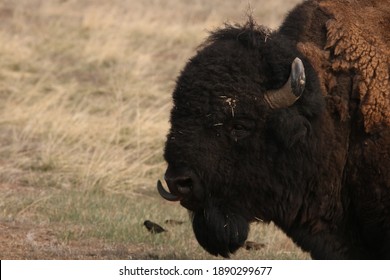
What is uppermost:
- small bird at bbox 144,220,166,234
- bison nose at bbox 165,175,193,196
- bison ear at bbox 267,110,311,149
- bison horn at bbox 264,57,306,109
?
bison horn at bbox 264,57,306,109

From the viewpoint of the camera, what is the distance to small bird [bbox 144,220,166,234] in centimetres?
837

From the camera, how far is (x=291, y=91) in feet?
19.1

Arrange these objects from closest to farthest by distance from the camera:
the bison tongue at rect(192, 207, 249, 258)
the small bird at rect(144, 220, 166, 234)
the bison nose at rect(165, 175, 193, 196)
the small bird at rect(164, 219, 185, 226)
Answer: the bison nose at rect(165, 175, 193, 196)
the bison tongue at rect(192, 207, 249, 258)
the small bird at rect(144, 220, 166, 234)
the small bird at rect(164, 219, 185, 226)

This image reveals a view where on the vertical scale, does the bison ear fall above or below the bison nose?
above

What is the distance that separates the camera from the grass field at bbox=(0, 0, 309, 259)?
26.5 ft

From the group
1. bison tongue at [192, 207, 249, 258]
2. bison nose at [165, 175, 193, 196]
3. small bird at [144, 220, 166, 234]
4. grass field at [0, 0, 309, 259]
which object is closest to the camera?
bison nose at [165, 175, 193, 196]

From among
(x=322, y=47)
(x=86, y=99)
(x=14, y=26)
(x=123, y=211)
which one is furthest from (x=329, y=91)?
(x=14, y=26)

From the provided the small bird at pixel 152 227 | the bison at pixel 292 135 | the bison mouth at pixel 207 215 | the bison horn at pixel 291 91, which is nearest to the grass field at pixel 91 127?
the small bird at pixel 152 227

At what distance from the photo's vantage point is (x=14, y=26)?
64.6 ft

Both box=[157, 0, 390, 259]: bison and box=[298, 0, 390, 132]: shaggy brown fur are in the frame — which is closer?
box=[157, 0, 390, 259]: bison

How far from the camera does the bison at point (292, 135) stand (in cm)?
583

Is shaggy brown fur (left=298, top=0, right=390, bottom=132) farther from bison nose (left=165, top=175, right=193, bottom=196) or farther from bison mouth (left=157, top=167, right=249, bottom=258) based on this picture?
bison nose (left=165, top=175, right=193, bottom=196)

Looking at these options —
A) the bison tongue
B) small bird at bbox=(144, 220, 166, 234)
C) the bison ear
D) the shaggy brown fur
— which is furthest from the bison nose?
small bird at bbox=(144, 220, 166, 234)

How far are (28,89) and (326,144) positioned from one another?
367 inches
